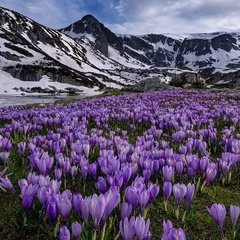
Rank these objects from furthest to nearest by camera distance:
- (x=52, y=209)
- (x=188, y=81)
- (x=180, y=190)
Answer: (x=188, y=81) → (x=180, y=190) → (x=52, y=209)

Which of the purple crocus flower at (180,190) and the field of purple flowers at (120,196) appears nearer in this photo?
the field of purple flowers at (120,196)

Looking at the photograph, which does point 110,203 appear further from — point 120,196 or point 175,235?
point 120,196

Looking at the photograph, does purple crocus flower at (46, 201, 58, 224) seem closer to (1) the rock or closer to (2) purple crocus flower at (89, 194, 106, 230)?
(2) purple crocus flower at (89, 194, 106, 230)

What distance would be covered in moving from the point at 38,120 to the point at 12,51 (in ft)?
520

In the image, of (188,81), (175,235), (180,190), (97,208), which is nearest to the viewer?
(175,235)

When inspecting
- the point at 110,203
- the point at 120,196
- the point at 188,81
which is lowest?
the point at 188,81

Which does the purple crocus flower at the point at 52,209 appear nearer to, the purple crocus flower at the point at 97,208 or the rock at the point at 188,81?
the purple crocus flower at the point at 97,208

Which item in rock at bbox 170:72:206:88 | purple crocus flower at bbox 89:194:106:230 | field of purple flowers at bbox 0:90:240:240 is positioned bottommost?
rock at bbox 170:72:206:88

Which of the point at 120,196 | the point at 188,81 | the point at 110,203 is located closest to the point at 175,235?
the point at 110,203

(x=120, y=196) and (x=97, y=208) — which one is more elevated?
(x=97, y=208)

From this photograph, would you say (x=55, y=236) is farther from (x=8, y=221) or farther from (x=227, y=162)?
(x=227, y=162)

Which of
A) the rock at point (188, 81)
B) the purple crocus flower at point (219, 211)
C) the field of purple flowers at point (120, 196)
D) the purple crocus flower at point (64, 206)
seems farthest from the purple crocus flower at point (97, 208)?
the rock at point (188, 81)

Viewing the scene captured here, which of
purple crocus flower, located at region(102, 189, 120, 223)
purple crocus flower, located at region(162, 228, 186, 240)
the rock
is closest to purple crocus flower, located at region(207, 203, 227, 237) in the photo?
purple crocus flower, located at region(162, 228, 186, 240)

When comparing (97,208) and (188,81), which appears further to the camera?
(188,81)
